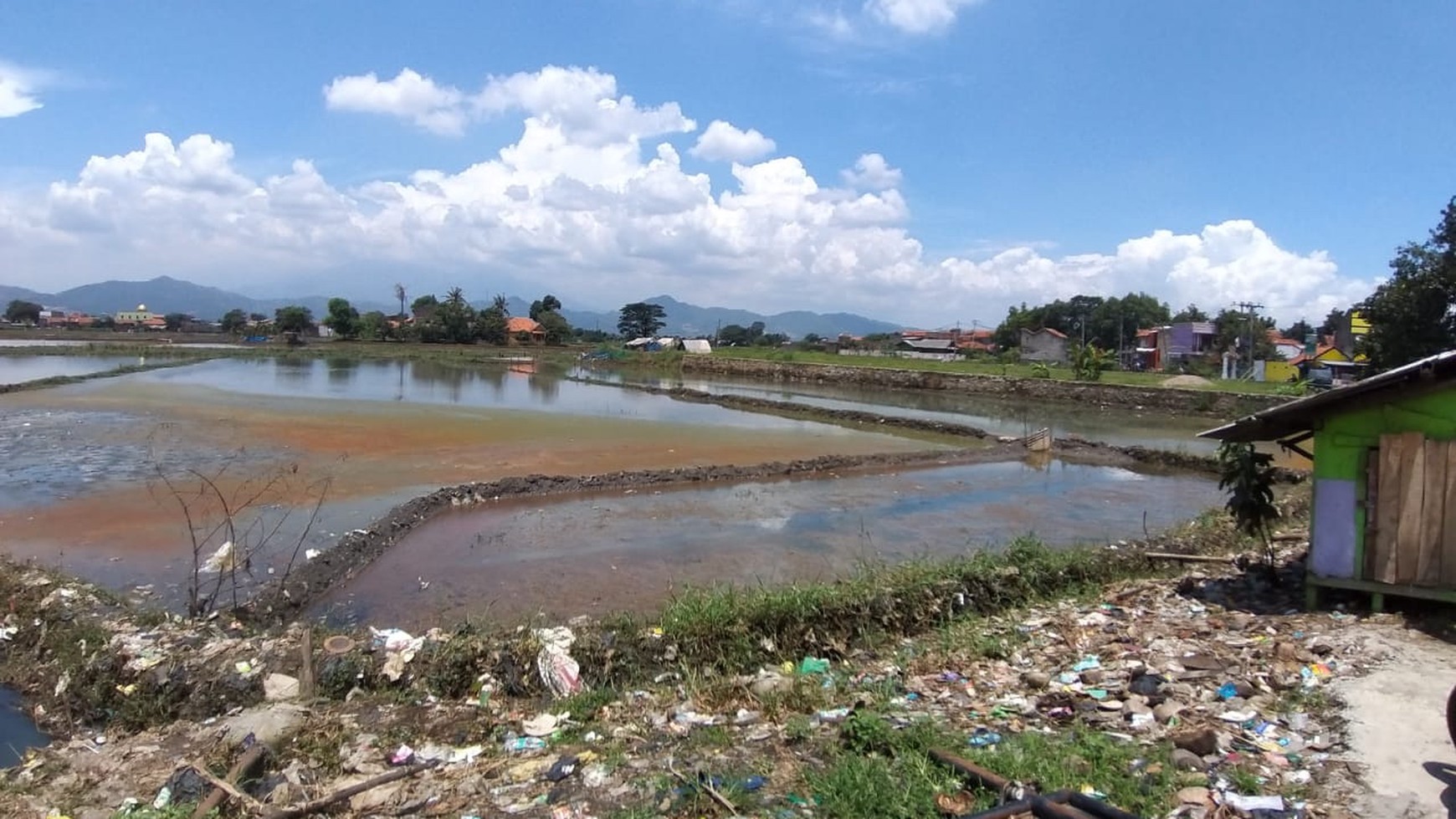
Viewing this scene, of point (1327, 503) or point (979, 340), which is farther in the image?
point (979, 340)

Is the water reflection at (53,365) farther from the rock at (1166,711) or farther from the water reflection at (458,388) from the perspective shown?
the rock at (1166,711)

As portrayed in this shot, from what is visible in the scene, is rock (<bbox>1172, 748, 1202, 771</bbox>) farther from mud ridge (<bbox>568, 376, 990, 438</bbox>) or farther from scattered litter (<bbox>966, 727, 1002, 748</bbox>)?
mud ridge (<bbox>568, 376, 990, 438</bbox>)

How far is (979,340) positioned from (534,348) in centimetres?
5995

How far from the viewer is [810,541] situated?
42.5 feet

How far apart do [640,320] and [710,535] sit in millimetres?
112018

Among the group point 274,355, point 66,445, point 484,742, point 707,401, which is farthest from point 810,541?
point 274,355

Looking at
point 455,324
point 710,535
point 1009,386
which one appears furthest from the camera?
point 455,324

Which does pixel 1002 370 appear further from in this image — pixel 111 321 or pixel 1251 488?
pixel 111 321

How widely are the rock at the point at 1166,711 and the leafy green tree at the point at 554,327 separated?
94.7 metres

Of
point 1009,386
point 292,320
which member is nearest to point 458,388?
point 1009,386

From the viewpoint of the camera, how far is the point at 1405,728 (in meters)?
4.73

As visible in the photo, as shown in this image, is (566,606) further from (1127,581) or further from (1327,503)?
(1327,503)

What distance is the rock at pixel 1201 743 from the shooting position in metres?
4.55

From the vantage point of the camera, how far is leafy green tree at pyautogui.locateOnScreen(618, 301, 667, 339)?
12275cm
